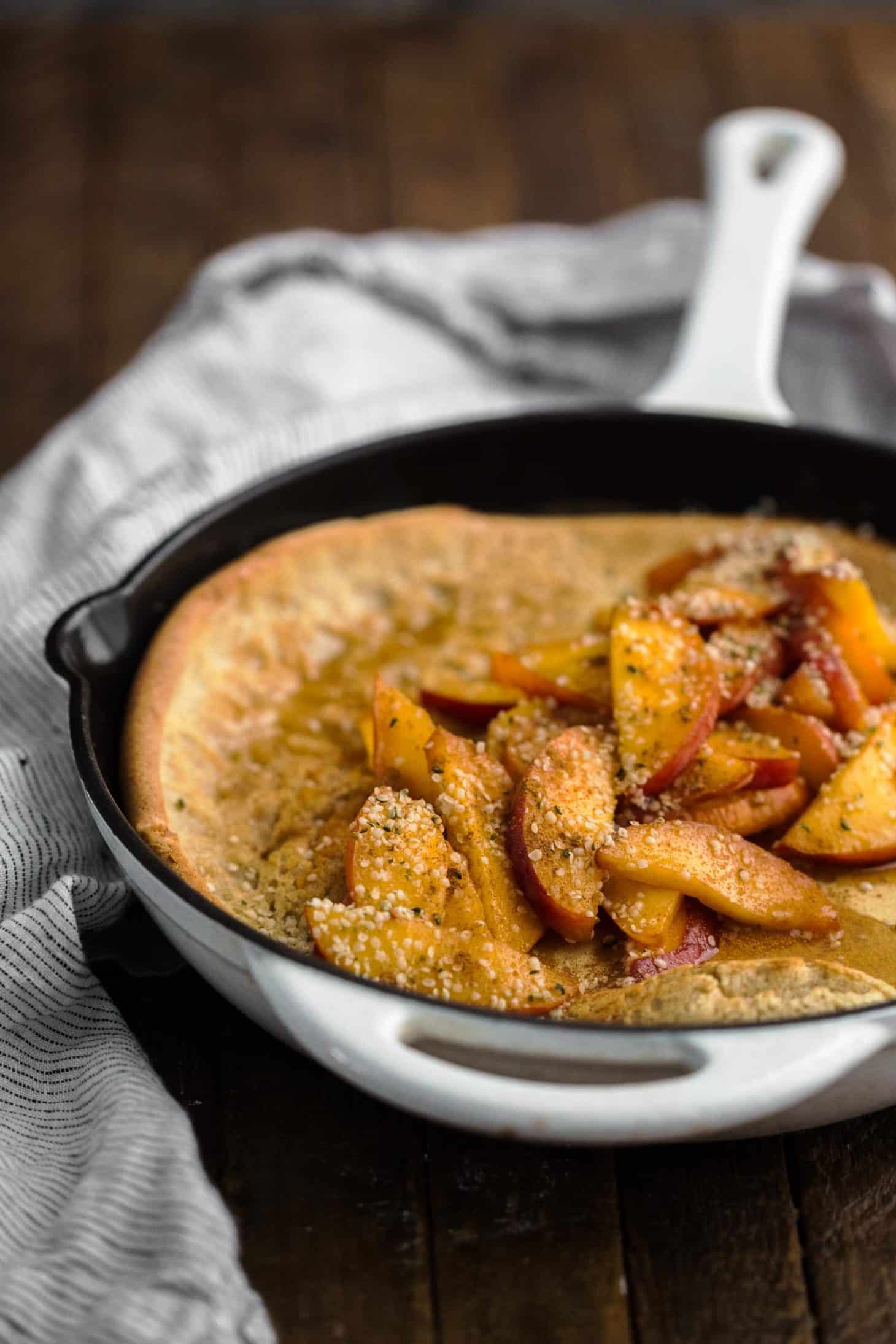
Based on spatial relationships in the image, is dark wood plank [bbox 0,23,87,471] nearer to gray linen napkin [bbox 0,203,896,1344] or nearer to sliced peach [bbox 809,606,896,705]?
gray linen napkin [bbox 0,203,896,1344]

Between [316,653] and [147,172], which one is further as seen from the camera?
[147,172]

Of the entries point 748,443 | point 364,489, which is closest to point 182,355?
point 364,489

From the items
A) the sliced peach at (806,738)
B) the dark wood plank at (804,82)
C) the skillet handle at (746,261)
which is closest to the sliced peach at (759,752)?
the sliced peach at (806,738)

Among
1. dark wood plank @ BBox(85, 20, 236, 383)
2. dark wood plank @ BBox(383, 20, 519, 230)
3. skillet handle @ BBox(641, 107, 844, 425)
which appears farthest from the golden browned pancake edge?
dark wood plank @ BBox(383, 20, 519, 230)

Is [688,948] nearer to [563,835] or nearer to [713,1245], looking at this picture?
[563,835]

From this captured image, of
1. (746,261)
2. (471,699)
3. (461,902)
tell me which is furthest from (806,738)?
(746,261)

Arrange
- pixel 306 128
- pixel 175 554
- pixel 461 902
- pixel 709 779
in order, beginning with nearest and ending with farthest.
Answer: pixel 461 902 → pixel 709 779 → pixel 175 554 → pixel 306 128
